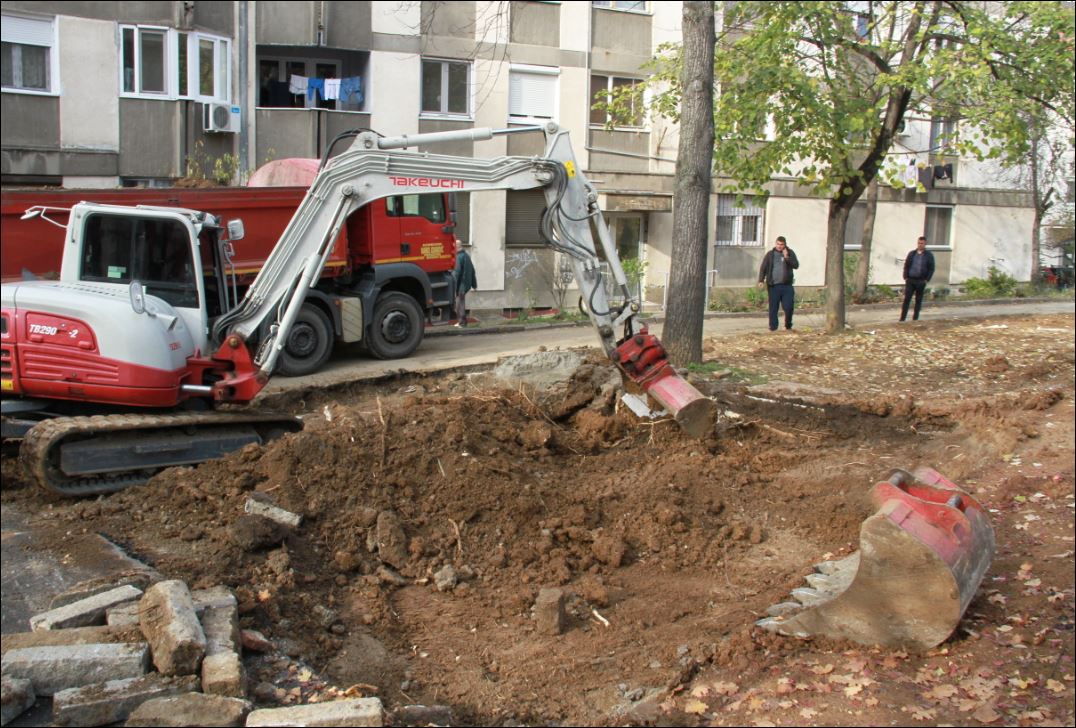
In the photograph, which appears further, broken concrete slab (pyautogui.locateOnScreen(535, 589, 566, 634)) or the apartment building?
the apartment building

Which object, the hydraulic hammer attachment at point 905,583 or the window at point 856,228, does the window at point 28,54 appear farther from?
the window at point 856,228

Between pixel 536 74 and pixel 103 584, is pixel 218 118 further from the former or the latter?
pixel 103 584

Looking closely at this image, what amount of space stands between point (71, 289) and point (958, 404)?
31.9 ft

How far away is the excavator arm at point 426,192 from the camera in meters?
9.44

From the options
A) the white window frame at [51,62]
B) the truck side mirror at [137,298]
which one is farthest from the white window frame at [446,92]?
the truck side mirror at [137,298]

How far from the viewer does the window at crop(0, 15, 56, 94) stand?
19953mm

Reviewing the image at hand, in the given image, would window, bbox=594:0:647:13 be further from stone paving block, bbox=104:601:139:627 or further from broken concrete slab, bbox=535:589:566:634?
stone paving block, bbox=104:601:139:627

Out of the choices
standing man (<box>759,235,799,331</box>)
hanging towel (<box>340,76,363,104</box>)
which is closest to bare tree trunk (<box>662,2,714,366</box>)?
standing man (<box>759,235,799,331</box>)

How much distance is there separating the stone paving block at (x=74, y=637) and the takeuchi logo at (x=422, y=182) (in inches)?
194

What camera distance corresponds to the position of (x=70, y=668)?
540 centimetres

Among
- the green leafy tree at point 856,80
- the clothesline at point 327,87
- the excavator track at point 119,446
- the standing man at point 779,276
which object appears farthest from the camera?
the clothesline at point 327,87

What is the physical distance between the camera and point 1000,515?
818cm

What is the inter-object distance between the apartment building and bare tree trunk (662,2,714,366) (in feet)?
16.1

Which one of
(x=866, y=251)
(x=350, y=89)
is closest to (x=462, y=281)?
(x=350, y=89)
